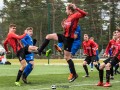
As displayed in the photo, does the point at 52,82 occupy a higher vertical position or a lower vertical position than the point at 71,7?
lower

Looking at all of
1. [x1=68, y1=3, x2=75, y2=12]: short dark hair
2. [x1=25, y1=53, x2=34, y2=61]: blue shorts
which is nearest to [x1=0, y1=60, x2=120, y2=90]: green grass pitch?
[x1=25, y1=53, x2=34, y2=61]: blue shorts

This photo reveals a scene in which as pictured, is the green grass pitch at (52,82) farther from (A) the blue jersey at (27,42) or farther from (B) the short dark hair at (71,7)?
(B) the short dark hair at (71,7)

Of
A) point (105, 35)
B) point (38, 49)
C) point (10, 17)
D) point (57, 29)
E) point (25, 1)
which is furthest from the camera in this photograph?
point (25, 1)

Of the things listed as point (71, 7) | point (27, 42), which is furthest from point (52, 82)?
point (71, 7)

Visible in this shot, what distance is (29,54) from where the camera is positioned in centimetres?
1413

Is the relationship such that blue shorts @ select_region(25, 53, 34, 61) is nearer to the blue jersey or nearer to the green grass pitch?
the blue jersey

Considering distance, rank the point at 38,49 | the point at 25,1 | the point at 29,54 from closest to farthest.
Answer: the point at 38,49, the point at 29,54, the point at 25,1

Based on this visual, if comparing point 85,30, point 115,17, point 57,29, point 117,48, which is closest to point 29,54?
point 117,48

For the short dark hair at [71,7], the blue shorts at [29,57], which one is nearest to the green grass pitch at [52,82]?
the blue shorts at [29,57]

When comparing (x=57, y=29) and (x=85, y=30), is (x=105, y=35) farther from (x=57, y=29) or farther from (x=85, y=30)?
(x=57, y=29)

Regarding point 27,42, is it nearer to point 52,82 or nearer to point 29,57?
point 29,57

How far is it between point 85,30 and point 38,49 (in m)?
25.2

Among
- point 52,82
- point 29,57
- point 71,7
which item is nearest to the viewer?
point 71,7

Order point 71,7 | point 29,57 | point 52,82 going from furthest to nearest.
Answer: point 29,57
point 52,82
point 71,7
